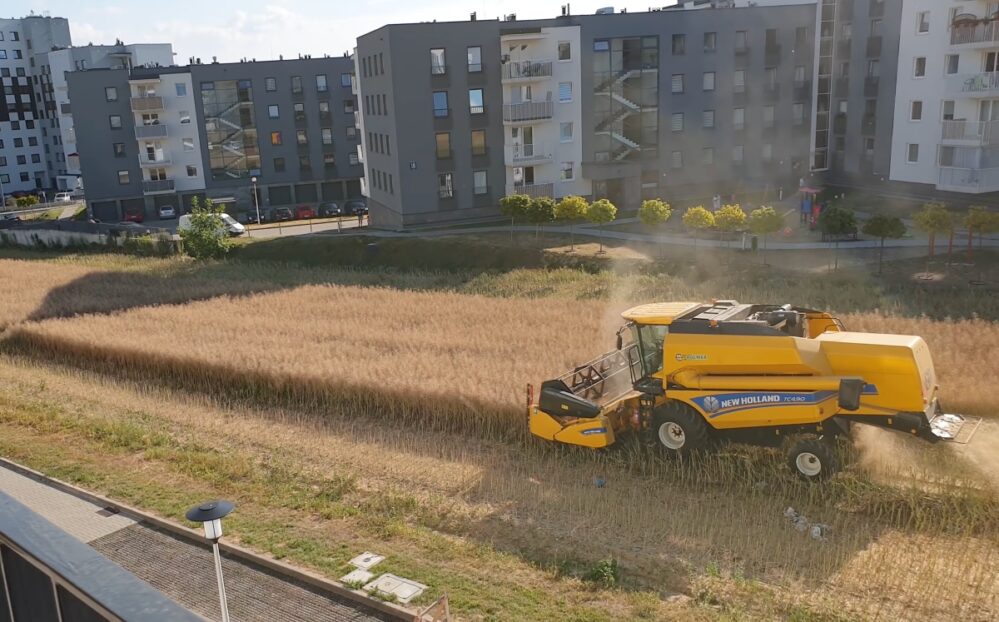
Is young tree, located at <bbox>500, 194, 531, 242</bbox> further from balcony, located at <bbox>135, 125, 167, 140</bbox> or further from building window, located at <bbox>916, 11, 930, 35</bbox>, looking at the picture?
balcony, located at <bbox>135, 125, 167, 140</bbox>

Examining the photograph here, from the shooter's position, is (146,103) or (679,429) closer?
(679,429)

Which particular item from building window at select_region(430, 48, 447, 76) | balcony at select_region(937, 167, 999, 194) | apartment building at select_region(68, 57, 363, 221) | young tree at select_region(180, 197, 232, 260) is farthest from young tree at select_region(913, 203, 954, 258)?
apartment building at select_region(68, 57, 363, 221)

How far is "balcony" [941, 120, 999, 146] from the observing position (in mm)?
41844

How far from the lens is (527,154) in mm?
52625

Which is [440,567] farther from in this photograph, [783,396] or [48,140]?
[48,140]

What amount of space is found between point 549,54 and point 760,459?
41.1 metres

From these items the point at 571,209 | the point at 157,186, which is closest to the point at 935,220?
the point at 571,209

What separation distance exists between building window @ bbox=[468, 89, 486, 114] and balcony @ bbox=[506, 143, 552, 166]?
2.84m

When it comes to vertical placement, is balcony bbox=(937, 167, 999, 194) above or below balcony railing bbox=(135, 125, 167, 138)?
below

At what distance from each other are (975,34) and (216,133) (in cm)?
5900

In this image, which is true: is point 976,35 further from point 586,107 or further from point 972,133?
point 586,107

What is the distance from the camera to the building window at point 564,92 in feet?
172

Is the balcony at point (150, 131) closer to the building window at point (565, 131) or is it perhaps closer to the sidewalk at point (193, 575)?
the building window at point (565, 131)

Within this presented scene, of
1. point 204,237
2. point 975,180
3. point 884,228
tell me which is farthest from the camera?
point 204,237
